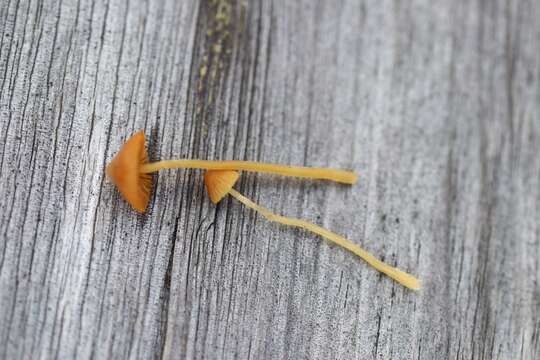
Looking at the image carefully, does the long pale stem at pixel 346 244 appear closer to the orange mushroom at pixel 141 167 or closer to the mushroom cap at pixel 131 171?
the orange mushroom at pixel 141 167

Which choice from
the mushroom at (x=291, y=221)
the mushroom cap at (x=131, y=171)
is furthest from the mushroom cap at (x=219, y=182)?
the mushroom cap at (x=131, y=171)

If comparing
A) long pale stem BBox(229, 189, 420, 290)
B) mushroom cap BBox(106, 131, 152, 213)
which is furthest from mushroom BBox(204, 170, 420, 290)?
mushroom cap BBox(106, 131, 152, 213)

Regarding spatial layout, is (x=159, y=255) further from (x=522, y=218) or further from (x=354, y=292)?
(x=522, y=218)

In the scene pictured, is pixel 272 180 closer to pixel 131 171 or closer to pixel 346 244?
pixel 346 244

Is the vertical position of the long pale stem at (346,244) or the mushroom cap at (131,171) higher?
the mushroom cap at (131,171)

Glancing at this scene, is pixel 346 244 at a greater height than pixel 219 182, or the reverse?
pixel 219 182

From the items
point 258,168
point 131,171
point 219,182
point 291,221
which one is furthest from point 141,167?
point 291,221

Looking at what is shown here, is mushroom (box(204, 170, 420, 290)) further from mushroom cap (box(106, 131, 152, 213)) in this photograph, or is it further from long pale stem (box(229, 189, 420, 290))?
mushroom cap (box(106, 131, 152, 213))
